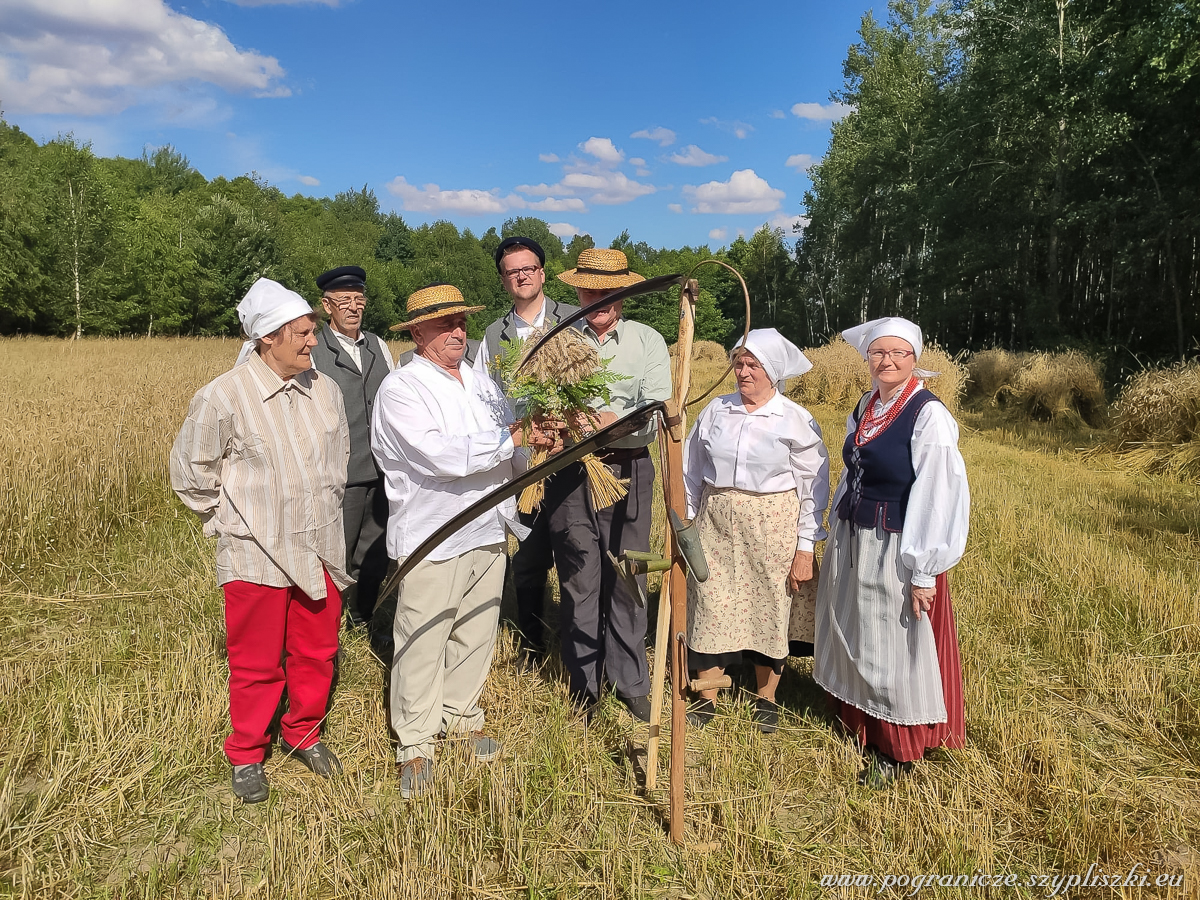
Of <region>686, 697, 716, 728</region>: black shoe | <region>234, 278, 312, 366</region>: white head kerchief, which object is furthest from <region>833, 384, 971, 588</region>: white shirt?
<region>234, 278, 312, 366</region>: white head kerchief

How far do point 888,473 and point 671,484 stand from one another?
42.2 inches

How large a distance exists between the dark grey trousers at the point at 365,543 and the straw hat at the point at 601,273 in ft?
5.72

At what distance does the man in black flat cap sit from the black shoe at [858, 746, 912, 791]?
9.46ft

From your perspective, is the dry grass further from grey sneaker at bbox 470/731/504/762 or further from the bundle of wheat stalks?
the bundle of wheat stalks

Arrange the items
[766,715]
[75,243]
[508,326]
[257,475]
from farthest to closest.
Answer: [75,243], [508,326], [766,715], [257,475]

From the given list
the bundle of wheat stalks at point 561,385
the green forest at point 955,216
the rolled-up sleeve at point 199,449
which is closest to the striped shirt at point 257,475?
the rolled-up sleeve at point 199,449

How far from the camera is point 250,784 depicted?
265 centimetres

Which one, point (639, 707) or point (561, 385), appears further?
point (639, 707)

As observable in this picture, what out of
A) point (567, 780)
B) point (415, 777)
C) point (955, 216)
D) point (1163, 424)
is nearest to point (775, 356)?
point (567, 780)

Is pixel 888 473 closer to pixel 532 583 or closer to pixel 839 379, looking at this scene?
pixel 532 583

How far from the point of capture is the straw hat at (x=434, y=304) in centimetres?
266

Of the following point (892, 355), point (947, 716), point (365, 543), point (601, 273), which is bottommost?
point (947, 716)

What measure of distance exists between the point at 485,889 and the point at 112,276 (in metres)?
36.6

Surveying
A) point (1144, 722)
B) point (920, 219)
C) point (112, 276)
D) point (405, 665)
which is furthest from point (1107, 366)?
point (112, 276)
